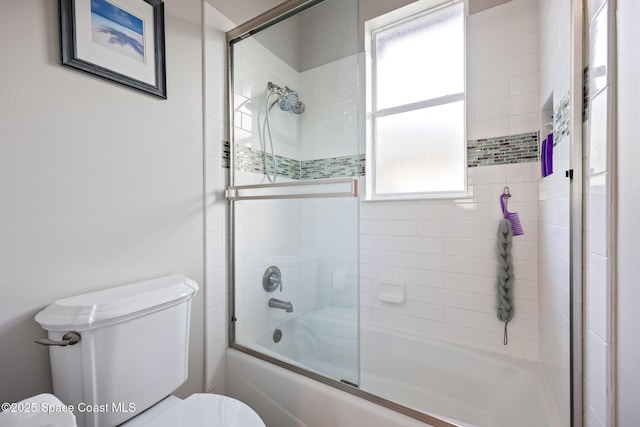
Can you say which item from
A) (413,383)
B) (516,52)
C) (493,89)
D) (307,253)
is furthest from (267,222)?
(516,52)

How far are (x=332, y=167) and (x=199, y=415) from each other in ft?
3.69

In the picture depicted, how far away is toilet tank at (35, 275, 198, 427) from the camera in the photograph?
32.7 inches

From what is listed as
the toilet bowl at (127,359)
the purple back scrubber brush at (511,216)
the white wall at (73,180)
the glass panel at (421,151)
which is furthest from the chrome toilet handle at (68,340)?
the purple back scrubber brush at (511,216)

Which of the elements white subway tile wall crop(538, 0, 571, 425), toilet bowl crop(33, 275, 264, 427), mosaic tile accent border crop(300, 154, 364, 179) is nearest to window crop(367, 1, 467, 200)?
white subway tile wall crop(538, 0, 571, 425)

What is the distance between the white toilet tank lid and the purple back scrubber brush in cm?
162

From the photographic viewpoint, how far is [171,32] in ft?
4.16

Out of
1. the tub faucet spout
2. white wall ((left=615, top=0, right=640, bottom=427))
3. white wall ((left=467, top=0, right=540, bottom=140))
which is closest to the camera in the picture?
white wall ((left=615, top=0, right=640, bottom=427))

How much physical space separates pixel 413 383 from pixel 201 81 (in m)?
2.11

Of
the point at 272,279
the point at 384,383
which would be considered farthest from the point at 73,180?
the point at 384,383

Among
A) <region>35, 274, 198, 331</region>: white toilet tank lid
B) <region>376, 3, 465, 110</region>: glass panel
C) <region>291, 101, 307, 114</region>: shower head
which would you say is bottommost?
<region>35, 274, 198, 331</region>: white toilet tank lid

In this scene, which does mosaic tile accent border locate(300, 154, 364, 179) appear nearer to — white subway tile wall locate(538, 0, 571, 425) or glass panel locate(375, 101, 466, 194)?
glass panel locate(375, 101, 466, 194)

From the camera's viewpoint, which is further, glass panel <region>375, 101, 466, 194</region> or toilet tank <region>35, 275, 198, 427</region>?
glass panel <region>375, 101, 466, 194</region>

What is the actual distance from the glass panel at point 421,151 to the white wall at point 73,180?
129 centimetres

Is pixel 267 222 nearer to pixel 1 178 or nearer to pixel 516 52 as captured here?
pixel 1 178
